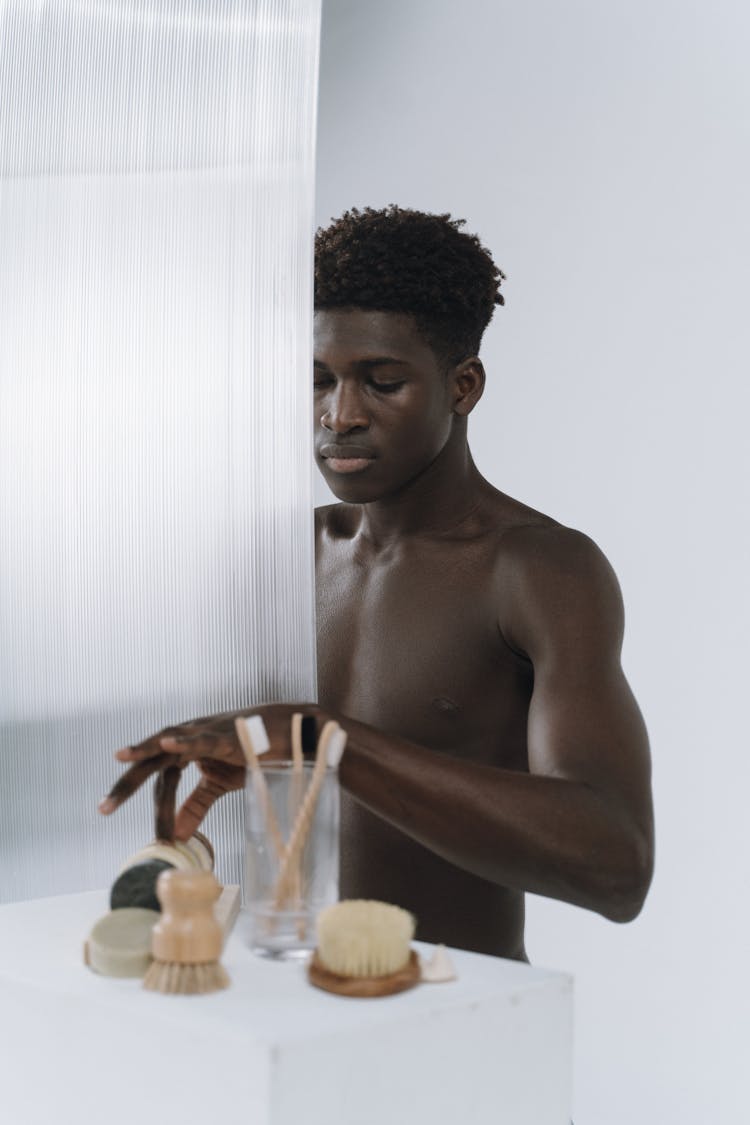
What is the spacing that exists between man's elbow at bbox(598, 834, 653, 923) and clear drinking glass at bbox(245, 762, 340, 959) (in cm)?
27

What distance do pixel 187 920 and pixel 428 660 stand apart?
23.6 inches

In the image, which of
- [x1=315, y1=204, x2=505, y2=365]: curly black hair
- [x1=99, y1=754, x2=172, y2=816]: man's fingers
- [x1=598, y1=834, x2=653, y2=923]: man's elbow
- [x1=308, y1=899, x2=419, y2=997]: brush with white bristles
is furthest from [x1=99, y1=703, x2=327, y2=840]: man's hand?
[x1=315, y1=204, x2=505, y2=365]: curly black hair

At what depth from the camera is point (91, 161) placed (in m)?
1.29

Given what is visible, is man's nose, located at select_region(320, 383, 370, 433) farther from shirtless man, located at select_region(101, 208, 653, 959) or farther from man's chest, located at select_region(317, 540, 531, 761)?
man's chest, located at select_region(317, 540, 531, 761)

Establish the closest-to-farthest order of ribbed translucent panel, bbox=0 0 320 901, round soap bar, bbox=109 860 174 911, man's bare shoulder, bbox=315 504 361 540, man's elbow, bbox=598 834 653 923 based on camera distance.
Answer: round soap bar, bbox=109 860 174 911 < man's elbow, bbox=598 834 653 923 < ribbed translucent panel, bbox=0 0 320 901 < man's bare shoulder, bbox=315 504 361 540

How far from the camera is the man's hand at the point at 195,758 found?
3.20ft

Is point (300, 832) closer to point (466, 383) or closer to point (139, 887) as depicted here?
point (139, 887)

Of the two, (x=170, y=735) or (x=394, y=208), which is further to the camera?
(x=394, y=208)

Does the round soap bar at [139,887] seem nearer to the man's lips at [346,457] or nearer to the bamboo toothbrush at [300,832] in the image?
the bamboo toothbrush at [300,832]

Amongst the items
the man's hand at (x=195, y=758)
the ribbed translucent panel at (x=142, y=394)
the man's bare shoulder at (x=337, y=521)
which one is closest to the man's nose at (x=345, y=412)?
the ribbed translucent panel at (x=142, y=394)

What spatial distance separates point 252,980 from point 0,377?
62 cm

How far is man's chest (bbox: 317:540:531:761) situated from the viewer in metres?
1.44

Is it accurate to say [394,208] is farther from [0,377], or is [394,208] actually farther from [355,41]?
[355,41]

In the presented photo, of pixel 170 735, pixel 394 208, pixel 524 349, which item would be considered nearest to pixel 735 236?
pixel 524 349
